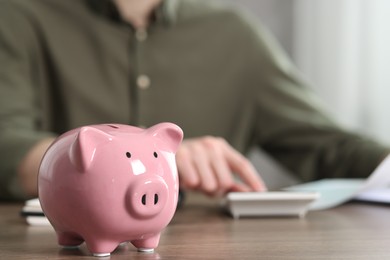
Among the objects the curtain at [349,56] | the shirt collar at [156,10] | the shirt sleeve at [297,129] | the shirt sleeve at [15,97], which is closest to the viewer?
the shirt sleeve at [15,97]

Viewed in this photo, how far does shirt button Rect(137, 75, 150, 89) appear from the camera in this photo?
4.36 feet

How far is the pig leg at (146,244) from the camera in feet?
1.41

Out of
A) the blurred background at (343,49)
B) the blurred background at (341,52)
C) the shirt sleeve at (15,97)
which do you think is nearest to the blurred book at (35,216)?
the shirt sleeve at (15,97)

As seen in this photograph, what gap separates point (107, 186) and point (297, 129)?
1.00 meters

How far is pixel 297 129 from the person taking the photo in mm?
1340

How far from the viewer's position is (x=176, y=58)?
4.57 feet

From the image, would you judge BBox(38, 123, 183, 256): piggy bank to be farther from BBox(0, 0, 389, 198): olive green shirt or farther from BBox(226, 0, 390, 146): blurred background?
BBox(226, 0, 390, 146): blurred background

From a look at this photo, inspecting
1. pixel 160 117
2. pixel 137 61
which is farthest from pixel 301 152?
pixel 137 61

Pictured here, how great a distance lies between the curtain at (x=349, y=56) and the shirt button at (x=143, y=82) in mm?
783

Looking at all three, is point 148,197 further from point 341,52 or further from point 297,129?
point 341,52

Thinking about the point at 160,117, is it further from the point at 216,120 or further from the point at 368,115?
the point at 368,115

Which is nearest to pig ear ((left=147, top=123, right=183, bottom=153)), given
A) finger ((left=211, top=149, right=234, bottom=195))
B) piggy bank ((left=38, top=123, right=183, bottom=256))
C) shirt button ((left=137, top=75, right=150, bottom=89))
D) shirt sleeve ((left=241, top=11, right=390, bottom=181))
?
piggy bank ((left=38, top=123, right=183, bottom=256))

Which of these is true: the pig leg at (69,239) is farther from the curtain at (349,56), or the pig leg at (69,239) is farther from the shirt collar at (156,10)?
the curtain at (349,56)

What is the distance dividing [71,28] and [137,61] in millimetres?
176
